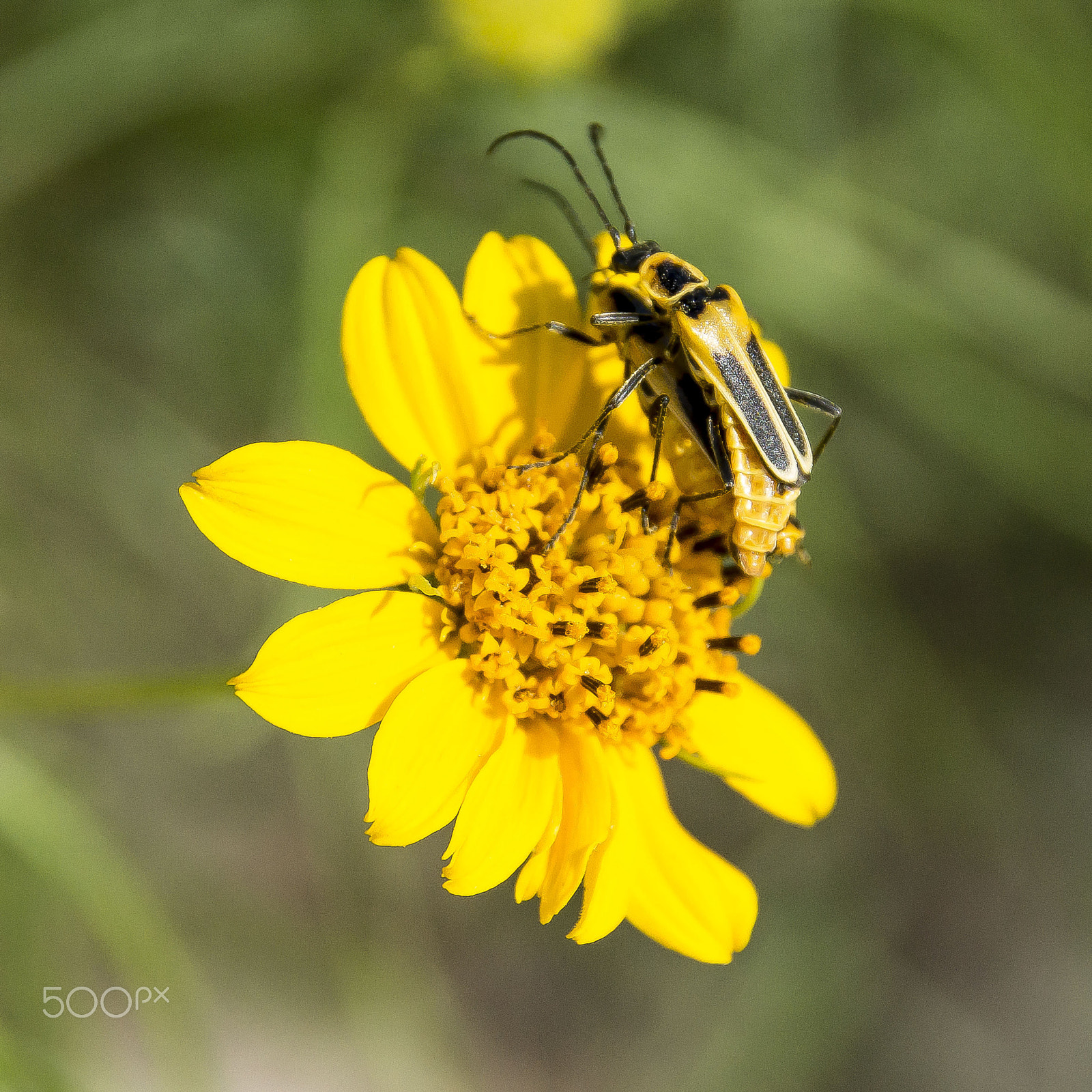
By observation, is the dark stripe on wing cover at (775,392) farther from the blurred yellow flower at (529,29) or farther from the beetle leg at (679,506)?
the blurred yellow flower at (529,29)

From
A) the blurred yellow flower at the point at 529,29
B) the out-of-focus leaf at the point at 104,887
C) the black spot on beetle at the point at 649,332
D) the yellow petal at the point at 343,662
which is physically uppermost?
the blurred yellow flower at the point at 529,29

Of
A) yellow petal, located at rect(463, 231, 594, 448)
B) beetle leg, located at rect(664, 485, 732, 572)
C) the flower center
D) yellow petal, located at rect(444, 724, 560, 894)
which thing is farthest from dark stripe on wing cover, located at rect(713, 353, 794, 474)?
yellow petal, located at rect(444, 724, 560, 894)

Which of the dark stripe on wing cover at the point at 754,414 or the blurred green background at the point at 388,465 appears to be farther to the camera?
the blurred green background at the point at 388,465

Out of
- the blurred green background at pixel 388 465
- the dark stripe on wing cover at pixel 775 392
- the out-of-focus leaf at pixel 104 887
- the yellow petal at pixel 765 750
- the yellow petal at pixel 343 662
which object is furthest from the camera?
the blurred green background at pixel 388 465

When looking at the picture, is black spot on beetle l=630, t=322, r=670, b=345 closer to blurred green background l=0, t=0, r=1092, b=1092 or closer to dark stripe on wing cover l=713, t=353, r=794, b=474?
dark stripe on wing cover l=713, t=353, r=794, b=474

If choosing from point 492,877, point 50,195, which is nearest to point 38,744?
point 50,195

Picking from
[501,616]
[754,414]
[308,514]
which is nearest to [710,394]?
[754,414]

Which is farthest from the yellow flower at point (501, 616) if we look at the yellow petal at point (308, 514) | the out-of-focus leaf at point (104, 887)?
the out-of-focus leaf at point (104, 887)

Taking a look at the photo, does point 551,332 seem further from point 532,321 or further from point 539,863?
point 539,863
